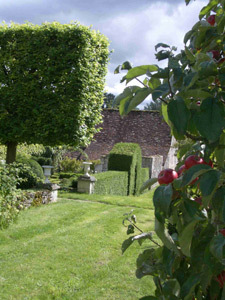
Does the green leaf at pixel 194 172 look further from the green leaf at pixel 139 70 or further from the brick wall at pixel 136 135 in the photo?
the brick wall at pixel 136 135

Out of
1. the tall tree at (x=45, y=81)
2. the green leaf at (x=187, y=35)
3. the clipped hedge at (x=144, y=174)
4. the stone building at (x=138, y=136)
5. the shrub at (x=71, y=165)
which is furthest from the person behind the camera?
the stone building at (x=138, y=136)

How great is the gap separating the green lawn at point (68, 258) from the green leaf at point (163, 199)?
3.65m

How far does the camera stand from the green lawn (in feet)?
13.6

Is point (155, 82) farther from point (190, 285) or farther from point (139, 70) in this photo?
point (190, 285)

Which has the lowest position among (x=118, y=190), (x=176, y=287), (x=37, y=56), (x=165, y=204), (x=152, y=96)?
(x=118, y=190)

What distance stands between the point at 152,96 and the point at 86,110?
9.64m

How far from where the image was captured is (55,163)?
19547 mm

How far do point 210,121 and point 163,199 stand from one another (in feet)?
0.70

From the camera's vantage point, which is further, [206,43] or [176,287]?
[206,43]

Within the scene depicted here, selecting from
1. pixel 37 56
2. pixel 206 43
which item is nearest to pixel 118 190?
pixel 37 56

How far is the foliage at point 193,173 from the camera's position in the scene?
2.44ft

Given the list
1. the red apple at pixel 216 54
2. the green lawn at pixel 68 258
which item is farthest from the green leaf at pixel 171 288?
the green lawn at pixel 68 258

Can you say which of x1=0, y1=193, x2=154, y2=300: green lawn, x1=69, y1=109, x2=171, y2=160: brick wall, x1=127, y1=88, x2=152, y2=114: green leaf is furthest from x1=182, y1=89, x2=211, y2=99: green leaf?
x1=69, y1=109, x2=171, y2=160: brick wall

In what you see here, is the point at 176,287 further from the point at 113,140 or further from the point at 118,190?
the point at 113,140
